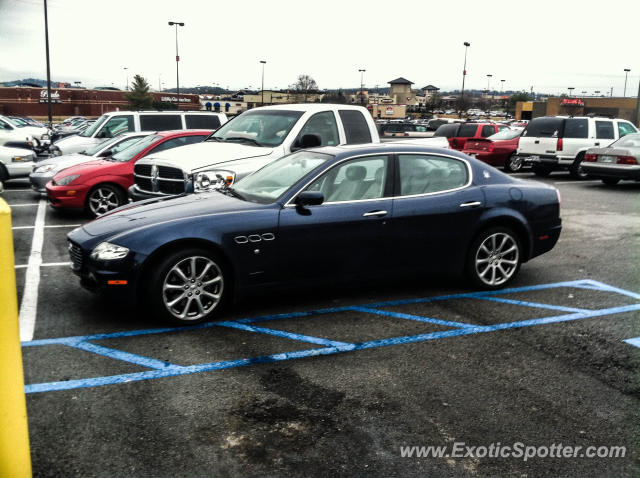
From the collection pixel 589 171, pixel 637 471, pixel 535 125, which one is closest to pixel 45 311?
pixel 637 471

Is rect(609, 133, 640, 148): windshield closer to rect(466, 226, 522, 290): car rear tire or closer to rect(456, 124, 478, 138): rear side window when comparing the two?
rect(456, 124, 478, 138): rear side window

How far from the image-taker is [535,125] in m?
18.5

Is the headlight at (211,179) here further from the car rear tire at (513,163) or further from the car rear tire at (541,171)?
the car rear tire at (513,163)

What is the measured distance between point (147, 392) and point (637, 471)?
9.72 feet

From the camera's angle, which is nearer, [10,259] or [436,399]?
[10,259]

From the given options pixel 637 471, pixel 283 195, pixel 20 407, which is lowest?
pixel 637 471

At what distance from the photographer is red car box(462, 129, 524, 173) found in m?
19.3

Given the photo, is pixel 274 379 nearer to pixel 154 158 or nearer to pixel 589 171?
pixel 154 158

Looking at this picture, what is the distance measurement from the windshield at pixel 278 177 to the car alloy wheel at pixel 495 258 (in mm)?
1873

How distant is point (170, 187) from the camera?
9000 millimetres

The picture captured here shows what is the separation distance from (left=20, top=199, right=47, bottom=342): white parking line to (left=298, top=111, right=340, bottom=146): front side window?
165 inches

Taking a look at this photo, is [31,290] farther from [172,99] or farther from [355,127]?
[172,99]

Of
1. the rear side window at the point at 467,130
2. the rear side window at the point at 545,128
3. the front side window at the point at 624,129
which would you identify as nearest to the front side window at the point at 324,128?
the rear side window at the point at 545,128

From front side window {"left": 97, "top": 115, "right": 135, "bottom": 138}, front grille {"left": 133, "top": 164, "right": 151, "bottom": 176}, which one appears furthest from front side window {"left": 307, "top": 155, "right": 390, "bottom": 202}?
front side window {"left": 97, "top": 115, "right": 135, "bottom": 138}
